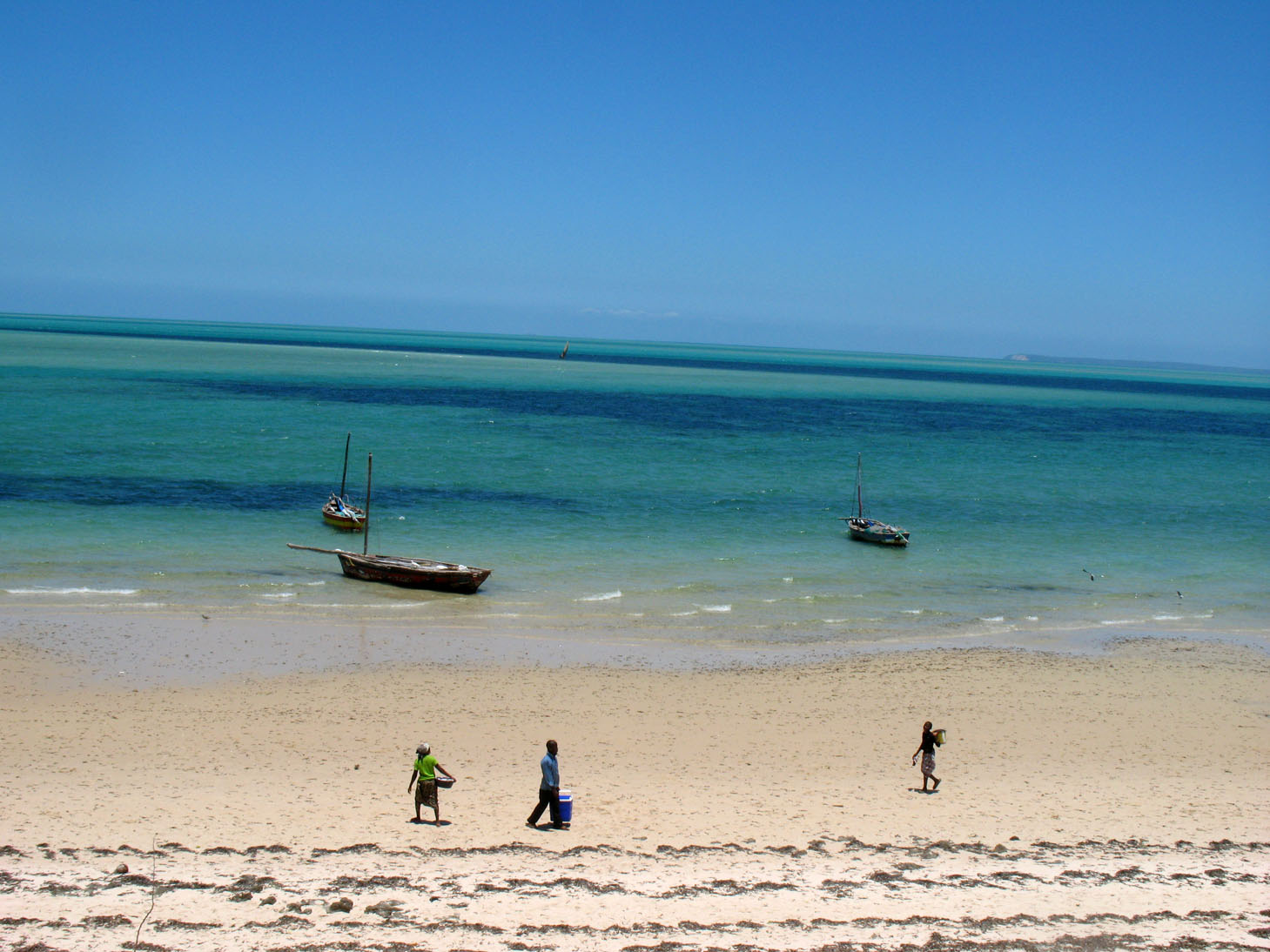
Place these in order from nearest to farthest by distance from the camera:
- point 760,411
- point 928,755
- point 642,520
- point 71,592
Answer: point 928,755
point 71,592
point 642,520
point 760,411

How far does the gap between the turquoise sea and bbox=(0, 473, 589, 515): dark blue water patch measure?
248 millimetres

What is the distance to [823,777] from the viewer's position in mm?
18016

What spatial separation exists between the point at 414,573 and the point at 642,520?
591 inches

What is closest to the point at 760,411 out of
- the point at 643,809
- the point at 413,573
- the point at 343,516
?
the point at 343,516

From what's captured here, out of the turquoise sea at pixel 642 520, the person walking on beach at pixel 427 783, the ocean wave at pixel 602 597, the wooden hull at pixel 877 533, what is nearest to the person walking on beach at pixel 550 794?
the person walking on beach at pixel 427 783

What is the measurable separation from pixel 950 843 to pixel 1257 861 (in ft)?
13.6

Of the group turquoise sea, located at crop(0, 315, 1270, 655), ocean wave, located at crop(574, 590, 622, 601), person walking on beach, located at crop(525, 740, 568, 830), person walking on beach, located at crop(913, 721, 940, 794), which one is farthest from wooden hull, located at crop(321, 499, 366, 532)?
person walking on beach, located at crop(913, 721, 940, 794)

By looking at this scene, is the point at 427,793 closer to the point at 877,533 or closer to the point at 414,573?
the point at 414,573

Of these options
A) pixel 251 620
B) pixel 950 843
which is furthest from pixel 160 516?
pixel 950 843

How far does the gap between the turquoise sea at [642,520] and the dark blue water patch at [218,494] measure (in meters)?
0.25

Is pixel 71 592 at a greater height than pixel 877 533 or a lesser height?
lesser

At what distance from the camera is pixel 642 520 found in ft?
148

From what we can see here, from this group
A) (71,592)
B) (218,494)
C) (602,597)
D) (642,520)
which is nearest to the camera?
(71,592)

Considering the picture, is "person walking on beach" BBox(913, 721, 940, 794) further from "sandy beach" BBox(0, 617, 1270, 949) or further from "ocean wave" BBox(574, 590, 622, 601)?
"ocean wave" BBox(574, 590, 622, 601)
